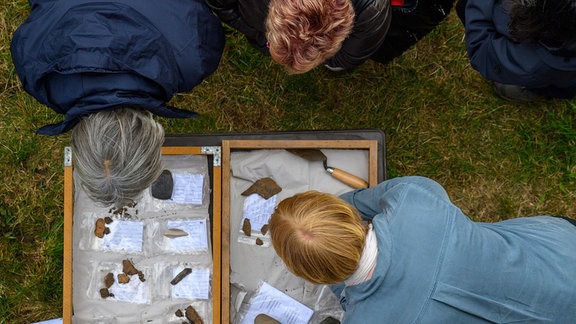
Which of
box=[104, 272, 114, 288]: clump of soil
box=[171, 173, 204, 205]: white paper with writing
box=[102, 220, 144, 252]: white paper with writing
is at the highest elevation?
box=[171, 173, 204, 205]: white paper with writing

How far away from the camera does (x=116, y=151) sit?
74.5 inches

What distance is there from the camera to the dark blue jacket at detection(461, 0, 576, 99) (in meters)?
2.15

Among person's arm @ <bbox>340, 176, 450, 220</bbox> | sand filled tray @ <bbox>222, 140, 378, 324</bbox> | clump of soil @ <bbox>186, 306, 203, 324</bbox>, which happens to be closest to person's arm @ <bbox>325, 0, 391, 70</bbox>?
sand filled tray @ <bbox>222, 140, 378, 324</bbox>

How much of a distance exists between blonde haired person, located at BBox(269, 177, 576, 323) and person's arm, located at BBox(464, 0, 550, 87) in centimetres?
86

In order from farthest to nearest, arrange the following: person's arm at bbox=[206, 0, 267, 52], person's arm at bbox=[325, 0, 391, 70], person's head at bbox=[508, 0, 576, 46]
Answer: person's arm at bbox=[206, 0, 267, 52], person's arm at bbox=[325, 0, 391, 70], person's head at bbox=[508, 0, 576, 46]

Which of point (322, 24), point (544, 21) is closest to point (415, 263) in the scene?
point (322, 24)

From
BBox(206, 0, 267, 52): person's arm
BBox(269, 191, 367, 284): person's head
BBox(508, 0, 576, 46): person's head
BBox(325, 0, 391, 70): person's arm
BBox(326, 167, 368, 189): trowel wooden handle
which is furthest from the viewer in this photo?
BBox(326, 167, 368, 189): trowel wooden handle

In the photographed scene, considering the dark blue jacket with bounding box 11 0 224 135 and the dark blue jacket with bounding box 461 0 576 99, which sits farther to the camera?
the dark blue jacket with bounding box 461 0 576 99

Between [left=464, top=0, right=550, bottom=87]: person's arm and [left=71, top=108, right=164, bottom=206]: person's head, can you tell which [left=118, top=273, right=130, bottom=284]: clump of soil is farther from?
[left=464, top=0, right=550, bottom=87]: person's arm

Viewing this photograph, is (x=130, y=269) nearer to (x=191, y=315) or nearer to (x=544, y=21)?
(x=191, y=315)

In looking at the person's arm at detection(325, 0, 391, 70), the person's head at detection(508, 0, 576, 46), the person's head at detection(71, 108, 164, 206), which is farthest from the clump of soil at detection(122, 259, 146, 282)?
the person's head at detection(508, 0, 576, 46)

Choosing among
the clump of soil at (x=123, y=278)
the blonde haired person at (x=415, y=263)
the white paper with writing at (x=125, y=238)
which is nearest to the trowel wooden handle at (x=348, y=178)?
the blonde haired person at (x=415, y=263)

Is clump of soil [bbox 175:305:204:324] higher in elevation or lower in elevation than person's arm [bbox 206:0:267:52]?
lower

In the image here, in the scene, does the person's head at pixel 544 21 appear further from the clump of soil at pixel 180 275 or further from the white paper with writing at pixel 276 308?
the clump of soil at pixel 180 275
